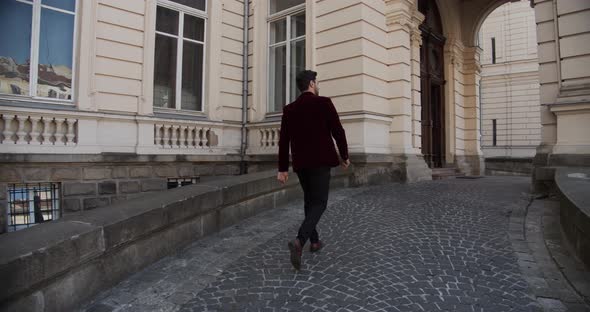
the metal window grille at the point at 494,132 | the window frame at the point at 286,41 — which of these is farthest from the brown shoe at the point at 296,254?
the metal window grille at the point at 494,132

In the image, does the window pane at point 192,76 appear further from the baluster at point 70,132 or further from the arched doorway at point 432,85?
the arched doorway at point 432,85

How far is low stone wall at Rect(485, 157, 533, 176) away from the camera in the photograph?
25036 mm

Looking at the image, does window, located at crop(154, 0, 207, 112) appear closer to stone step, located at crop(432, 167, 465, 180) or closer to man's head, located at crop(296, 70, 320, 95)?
man's head, located at crop(296, 70, 320, 95)

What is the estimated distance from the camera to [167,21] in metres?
8.90

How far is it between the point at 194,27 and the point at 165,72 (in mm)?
1452

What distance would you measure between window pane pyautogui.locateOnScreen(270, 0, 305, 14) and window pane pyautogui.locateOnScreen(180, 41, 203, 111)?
241cm

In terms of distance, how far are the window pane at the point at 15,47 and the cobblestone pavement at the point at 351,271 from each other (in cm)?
525

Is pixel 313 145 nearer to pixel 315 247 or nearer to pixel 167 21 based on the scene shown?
pixel 315 247

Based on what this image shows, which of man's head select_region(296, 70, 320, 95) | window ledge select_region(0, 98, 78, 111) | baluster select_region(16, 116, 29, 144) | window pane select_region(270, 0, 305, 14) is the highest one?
window pane select_region(270, 0, 305, 14)

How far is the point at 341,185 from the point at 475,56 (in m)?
9.48

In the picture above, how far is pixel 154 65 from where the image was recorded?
8.62 meters

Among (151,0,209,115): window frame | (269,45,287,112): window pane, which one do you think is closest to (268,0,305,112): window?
(269,45,287,112): window pane

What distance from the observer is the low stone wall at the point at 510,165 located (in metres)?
25.0

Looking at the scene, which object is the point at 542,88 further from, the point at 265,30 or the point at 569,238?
the point at 265,30
